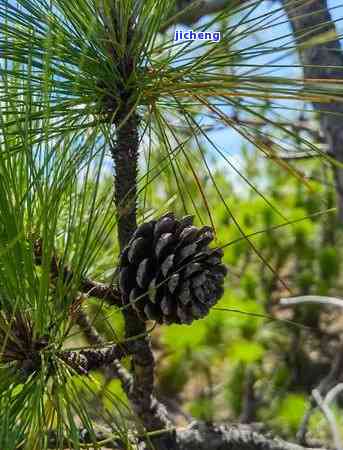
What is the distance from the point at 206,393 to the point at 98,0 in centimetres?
170

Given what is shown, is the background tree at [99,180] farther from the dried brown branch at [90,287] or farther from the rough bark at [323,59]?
the rough bark at [323,59]

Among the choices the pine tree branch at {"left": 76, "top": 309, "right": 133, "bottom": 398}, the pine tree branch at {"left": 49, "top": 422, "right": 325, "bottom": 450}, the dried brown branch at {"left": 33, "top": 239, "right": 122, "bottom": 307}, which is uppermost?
the dried brown branch at {"left": 33, "top": 239, "right": 122, "bottom": 307}

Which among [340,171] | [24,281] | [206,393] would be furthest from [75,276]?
[206,393]

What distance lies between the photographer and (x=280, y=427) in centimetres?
161

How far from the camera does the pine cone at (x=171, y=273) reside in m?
0.46

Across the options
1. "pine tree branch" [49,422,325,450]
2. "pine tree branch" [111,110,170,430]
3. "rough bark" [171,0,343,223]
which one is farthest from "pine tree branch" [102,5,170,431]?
"rough bark" [171,0,343,223]

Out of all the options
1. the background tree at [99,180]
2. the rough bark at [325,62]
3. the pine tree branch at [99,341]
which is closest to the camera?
the background tree at [99,180]

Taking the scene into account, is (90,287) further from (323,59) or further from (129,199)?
(323,59)

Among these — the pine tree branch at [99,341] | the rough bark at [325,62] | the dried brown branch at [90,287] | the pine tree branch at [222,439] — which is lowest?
the pine tree branch at [222,439]

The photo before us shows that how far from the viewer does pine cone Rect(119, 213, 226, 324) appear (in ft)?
1.50

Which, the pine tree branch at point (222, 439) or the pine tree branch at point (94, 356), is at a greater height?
the pine tree branch at point (94, 356)

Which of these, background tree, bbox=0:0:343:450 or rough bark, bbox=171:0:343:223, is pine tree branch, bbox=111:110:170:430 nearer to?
background tree, bbox=0:0:343:450

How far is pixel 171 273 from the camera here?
46cm

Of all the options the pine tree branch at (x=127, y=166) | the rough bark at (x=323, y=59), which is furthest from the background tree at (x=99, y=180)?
the rough bark at (x=323, y=59)
